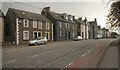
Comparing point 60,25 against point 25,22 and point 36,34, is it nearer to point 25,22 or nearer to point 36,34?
point 36,34

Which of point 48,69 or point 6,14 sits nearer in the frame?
point 48,69

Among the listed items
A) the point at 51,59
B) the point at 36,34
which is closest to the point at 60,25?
the point at 36,34

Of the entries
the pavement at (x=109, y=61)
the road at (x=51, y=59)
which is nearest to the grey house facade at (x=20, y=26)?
the road at (x=51, y=59)

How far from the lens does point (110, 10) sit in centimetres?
4009

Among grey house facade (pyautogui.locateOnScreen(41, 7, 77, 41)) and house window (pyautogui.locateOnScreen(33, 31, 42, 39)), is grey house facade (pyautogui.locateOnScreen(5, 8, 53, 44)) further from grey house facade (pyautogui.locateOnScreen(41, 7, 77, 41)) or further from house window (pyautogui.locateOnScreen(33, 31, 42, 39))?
grey house facade (pyautogui.locateOnScreen(41, 7, 77, 41))

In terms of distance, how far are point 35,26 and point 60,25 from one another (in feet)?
53.5

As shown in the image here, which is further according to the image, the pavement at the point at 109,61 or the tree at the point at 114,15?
the tree at the point at 114,15

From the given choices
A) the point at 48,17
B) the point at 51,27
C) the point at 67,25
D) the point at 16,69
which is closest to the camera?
the point at 16,69

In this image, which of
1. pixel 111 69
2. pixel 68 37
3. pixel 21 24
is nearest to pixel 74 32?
pixel 68 37

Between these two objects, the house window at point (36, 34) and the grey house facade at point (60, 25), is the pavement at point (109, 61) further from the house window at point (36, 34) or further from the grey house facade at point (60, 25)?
the grey house facade at point (60, 25)

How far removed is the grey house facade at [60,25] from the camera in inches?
2638

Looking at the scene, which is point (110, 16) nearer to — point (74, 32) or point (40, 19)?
point (40, 19)

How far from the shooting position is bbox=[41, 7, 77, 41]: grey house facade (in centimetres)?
6700

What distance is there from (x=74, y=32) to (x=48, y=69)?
233ft
